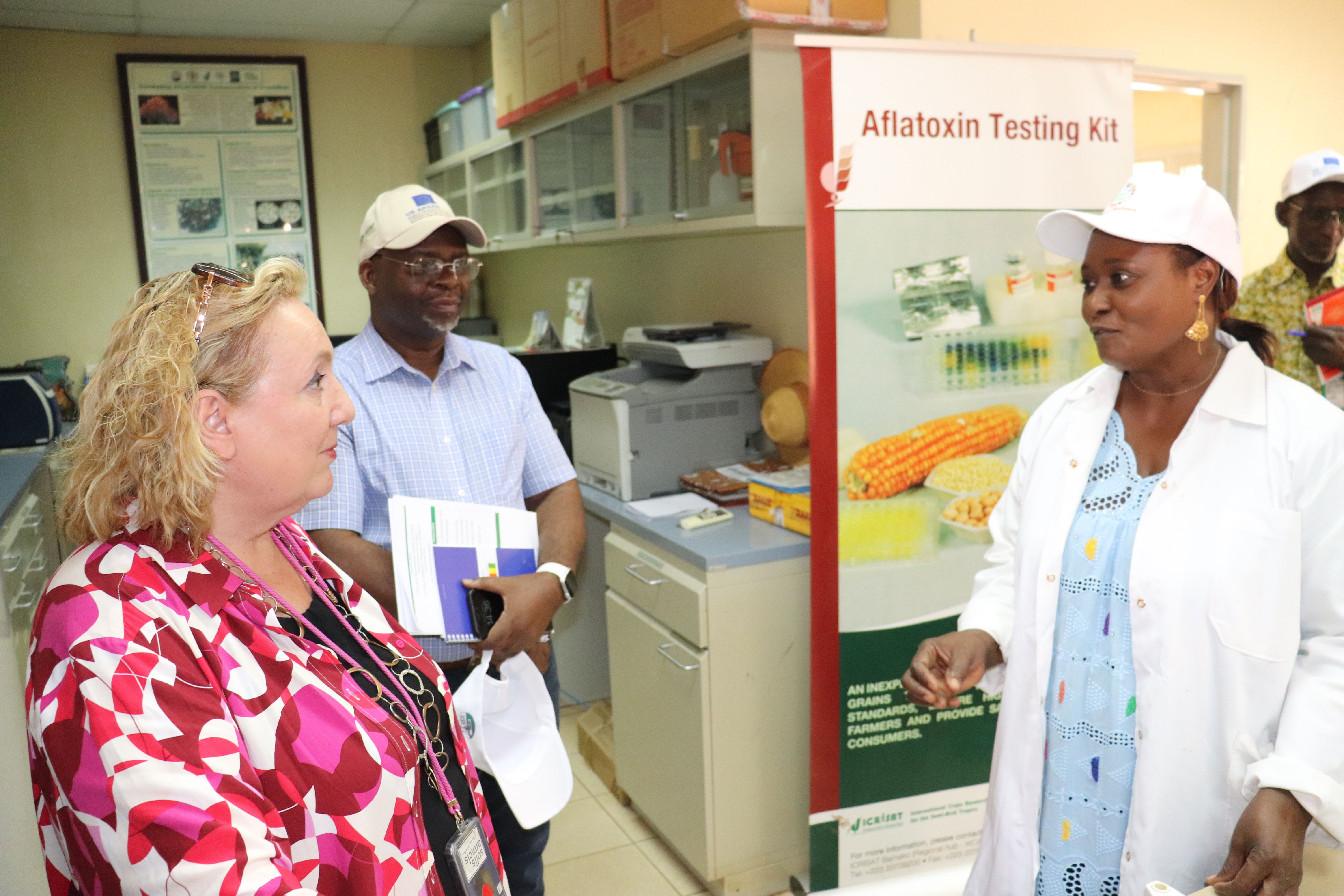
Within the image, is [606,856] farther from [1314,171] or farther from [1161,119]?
[1161,119]

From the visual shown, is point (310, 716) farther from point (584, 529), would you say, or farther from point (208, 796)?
point (584, 529)

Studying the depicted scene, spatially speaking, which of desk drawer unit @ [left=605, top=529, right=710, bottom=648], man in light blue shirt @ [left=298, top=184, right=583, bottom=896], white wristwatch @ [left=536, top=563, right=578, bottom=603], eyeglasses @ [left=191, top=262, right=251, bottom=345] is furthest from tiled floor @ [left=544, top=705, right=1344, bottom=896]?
eyeglasses @ [left=191, top=262, right=251, bottom=345]

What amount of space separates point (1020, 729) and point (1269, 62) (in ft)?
9.02

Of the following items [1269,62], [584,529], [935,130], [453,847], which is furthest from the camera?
[1269,62]

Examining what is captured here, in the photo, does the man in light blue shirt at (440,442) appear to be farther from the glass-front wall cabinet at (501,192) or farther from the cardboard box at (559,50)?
the glass-front wall cabinet at (501,192)

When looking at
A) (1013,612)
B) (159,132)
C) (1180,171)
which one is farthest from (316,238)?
(1013,612)

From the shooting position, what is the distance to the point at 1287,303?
258 centimetres

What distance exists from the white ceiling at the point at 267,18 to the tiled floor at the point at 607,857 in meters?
3.67

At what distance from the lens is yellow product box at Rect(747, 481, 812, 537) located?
2307 mm

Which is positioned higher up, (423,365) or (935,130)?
(935,130)

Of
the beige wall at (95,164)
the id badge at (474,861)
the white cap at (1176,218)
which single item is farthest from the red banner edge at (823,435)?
the beige wall at (95,164)

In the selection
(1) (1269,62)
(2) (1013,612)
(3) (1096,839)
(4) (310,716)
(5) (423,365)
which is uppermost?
(1) (1269,62)

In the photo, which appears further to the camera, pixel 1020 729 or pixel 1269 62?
pixel 1269 62

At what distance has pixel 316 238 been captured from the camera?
5.30 metres
